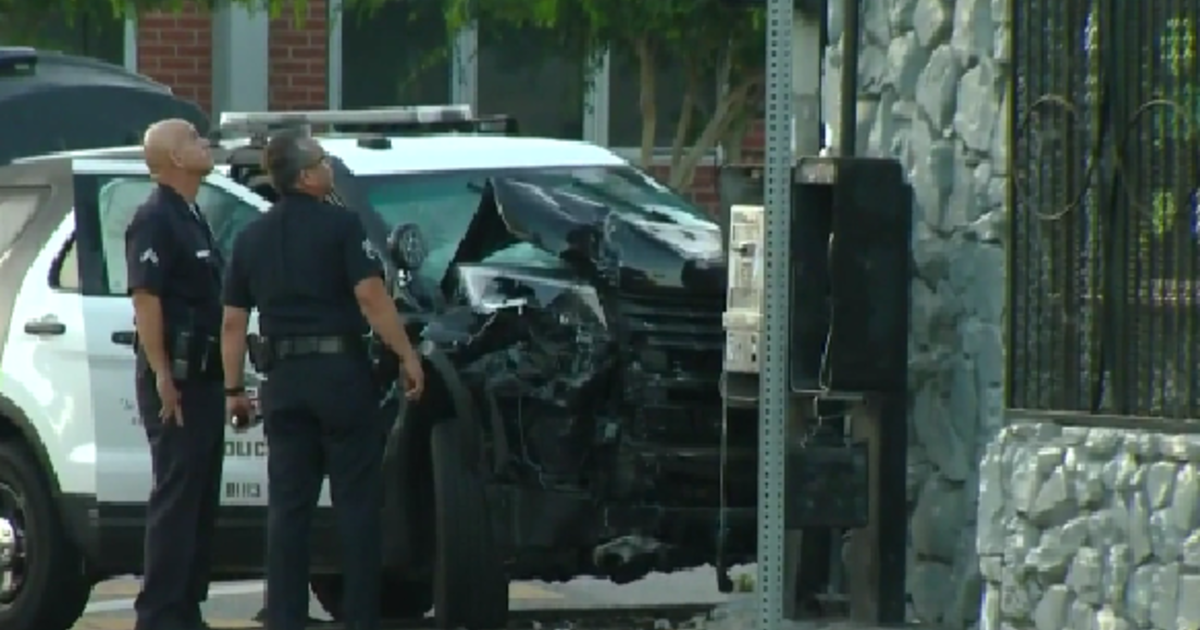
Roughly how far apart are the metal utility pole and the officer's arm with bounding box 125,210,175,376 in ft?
11.0

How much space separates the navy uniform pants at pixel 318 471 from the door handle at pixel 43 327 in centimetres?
145

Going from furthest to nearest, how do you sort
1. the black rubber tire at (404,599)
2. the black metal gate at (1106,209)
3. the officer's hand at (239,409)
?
the black rubber tire at (404,599) → the officer's hand at (239,409) → the black metal gate at (1106,209)

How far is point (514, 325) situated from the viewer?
12.2 meters

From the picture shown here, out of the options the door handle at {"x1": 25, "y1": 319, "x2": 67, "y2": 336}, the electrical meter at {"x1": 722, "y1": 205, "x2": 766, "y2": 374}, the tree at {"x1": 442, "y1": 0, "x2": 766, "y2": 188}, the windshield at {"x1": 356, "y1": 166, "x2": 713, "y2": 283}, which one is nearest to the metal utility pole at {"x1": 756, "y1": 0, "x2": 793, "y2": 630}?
the electrical meter at {"x1": 722, "y1": 205, "x2": 766, "y2": 374}

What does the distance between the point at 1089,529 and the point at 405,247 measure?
3.31 m

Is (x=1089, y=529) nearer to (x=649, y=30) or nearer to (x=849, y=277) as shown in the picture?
(x=849, y=277)

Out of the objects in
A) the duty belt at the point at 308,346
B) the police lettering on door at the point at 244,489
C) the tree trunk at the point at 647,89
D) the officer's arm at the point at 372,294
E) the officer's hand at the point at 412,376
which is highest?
the tree trunk at the point at 647,89

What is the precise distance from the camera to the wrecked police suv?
12117mm

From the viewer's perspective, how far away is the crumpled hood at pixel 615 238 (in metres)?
12.3

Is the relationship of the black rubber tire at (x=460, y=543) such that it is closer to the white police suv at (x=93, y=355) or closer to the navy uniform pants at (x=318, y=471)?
the white police suv at (x=93, y=355)

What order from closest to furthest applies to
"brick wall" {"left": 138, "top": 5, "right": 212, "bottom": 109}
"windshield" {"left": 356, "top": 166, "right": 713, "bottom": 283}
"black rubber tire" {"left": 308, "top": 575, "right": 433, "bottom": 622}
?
"windshield" {"left": 356, "top": 166, "right": 713, "bottom": 283}, "black rubber tire" {"left": 308, "top": 575, "right": 433, "bottom": 622}, "brick wall" {"left": 138, "top": 5, "right": 212, "bottom": 109}

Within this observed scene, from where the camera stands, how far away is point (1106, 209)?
10.3 m

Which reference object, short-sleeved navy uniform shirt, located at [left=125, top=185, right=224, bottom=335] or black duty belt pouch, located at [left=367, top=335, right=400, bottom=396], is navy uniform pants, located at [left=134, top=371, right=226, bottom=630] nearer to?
short-sleeved navy uniform shirt, located at [left=125, top=185, right=224, bottom=335]

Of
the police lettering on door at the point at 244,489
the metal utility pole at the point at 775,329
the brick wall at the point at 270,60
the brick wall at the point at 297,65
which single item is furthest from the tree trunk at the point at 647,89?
the metal utility pole at the point at 775,329
